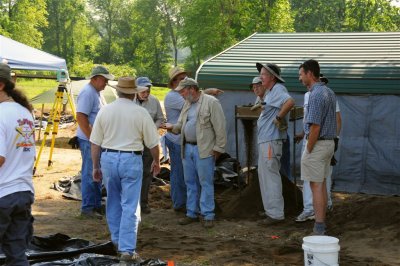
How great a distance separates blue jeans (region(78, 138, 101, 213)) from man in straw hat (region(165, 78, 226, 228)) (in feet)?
3.56

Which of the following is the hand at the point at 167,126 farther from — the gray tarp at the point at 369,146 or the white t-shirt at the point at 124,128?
the gray tarp at the point at 369,146

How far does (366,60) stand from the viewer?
1062 cm

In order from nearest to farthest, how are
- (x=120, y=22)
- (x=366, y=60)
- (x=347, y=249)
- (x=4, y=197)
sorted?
(x=4, y=197) < (x=347, y=249) < (x=366, y=60) < (x=120, y=22)

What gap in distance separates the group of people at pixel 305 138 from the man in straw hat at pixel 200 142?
1.78ft

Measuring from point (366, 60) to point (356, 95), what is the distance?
68 cm

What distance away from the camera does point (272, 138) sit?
7.86 metres

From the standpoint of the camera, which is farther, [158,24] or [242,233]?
[158,24]

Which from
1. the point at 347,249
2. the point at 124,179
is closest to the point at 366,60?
the point at 347,249

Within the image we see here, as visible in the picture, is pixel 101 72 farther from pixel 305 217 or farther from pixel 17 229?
pixel 17 229

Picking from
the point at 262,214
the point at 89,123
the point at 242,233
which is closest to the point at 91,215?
the point at 89,123

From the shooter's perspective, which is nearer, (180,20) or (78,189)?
(78,189)

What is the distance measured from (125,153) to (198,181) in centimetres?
236

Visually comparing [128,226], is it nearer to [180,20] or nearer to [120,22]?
[180,20]

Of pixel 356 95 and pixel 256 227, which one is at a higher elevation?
pixel 356 95
